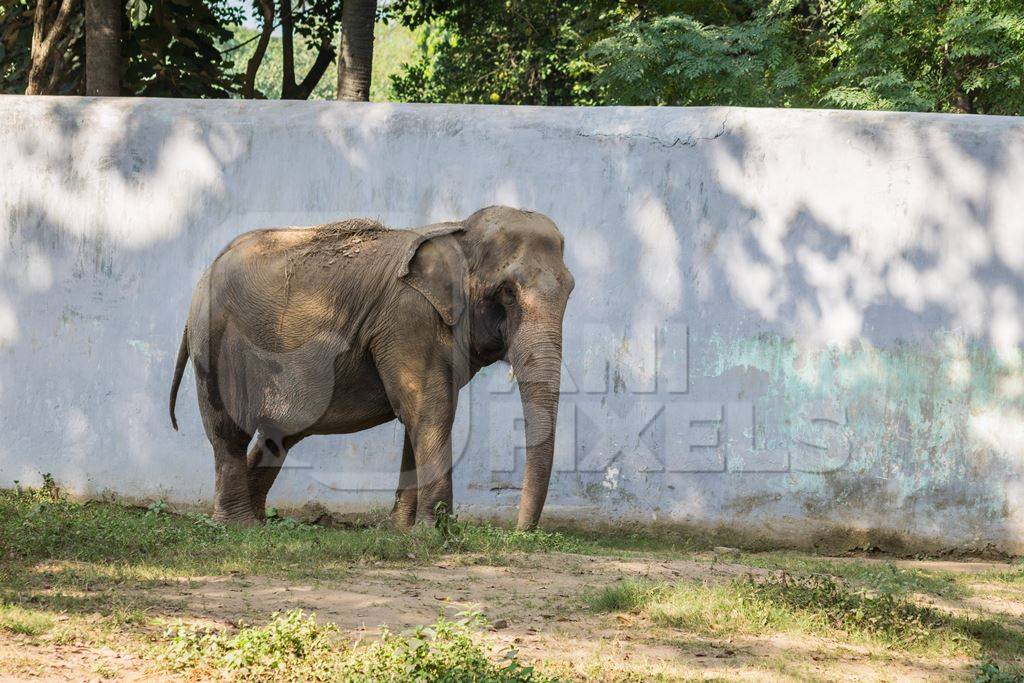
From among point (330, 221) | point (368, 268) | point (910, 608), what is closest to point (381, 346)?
point (368, 268)

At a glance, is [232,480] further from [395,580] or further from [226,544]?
[395,580]

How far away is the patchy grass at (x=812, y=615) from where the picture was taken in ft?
18.0

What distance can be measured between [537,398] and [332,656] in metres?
2.60

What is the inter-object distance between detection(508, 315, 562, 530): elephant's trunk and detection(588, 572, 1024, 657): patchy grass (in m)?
1.10

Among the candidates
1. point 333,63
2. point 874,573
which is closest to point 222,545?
point 874,573

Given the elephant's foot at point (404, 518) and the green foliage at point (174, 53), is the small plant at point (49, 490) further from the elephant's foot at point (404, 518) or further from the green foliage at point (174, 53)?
the green foliage at point (174, 53)

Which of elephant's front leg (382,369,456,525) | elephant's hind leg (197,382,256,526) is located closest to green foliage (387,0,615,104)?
elephant's hind leg (197,382,256,526)

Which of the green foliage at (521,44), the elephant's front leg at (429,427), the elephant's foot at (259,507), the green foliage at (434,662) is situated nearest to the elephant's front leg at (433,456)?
the elephant's front leg at (429,427)

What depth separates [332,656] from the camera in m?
4.71

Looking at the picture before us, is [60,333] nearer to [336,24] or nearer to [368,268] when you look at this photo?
[368,268]

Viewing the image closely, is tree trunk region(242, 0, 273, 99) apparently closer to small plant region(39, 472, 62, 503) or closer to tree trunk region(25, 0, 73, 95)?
tree trunk region(25, 0, 73, 95)

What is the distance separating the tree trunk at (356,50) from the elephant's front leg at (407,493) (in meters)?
5.37

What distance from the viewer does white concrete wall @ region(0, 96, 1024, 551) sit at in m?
8.70

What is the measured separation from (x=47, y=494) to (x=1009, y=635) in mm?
6143
